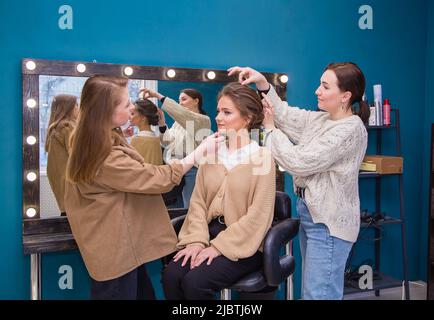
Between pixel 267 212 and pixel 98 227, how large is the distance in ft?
2.08

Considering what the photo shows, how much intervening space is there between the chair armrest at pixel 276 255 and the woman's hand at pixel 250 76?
63 cm

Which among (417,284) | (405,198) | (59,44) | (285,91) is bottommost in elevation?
(417,284)

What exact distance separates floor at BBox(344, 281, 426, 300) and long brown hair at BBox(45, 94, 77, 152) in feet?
6.50

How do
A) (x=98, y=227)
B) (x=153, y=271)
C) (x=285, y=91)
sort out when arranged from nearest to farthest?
(x=98, y=227)
(x=153, y=271)
(x=285, y=91)

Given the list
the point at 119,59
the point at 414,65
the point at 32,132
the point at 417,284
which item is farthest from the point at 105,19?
the point at 417,284

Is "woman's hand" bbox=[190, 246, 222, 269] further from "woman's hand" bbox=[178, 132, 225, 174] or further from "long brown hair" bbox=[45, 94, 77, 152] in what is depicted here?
"long brown hair" bbox=[45, 94, 77, 152]

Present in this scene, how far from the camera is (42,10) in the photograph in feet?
7.06

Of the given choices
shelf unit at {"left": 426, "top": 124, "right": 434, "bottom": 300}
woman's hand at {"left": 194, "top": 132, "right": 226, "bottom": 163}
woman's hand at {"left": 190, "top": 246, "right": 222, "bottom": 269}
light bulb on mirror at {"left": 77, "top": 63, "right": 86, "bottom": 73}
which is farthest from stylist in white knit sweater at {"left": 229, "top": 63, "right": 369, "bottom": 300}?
shelf unit at {"left": 426, "top": 124, "right": 434, "bottom": 300}

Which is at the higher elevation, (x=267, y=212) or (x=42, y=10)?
(x=42, y=10)

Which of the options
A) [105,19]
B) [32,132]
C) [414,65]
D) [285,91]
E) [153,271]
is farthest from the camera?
[414,65]

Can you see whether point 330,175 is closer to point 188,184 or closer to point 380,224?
point 188,184

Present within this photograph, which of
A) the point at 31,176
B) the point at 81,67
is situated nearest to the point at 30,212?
the point at 31,176

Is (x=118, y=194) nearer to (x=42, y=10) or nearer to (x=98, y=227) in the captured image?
(x=98, y=227)

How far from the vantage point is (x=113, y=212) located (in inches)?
63.8
